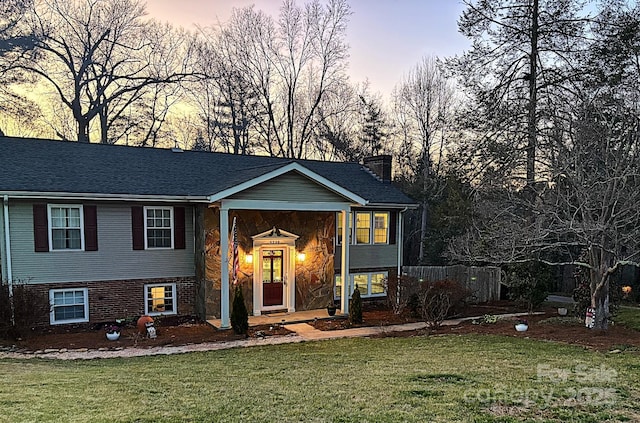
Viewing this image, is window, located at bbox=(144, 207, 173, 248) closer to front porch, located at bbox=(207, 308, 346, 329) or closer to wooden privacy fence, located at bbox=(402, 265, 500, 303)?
front porch, located at bbox=(207, 308, 346, 329)

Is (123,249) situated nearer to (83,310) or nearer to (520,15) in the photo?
(83,310)

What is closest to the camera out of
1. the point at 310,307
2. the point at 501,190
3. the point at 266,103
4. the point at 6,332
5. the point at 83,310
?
the point at 6,332

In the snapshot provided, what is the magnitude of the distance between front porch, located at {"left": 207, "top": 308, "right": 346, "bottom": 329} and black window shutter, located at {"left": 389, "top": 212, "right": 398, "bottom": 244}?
404 cm

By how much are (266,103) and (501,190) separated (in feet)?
58.7

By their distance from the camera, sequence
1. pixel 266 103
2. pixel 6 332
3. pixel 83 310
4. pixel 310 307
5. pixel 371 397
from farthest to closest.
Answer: pixel 266 103
pixel 310 307
pixel 83 310
pixel 6 332
pixel 371 397

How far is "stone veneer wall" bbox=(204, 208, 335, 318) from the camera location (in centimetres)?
1311

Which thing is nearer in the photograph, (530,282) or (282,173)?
(282,173)

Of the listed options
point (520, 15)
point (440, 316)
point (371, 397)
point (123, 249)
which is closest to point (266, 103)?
point (520, 15)

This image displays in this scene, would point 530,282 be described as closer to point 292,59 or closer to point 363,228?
point 363,228

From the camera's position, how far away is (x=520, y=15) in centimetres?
1733

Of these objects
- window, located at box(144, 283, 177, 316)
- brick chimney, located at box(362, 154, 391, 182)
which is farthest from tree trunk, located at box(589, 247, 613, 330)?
window, located at box(144, 283, 177, 316)

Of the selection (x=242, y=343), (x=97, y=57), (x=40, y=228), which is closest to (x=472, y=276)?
(x=242, y=343)

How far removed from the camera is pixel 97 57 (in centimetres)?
2406

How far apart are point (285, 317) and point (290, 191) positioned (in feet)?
13.2
